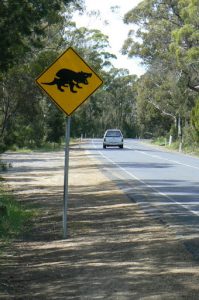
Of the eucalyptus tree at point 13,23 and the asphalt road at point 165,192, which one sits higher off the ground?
the eucalyptus tree at point 13,23

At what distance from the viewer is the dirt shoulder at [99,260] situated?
6.76 meters

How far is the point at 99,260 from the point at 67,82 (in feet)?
10.5

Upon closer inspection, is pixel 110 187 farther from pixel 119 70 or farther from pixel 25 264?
pixel 119 70

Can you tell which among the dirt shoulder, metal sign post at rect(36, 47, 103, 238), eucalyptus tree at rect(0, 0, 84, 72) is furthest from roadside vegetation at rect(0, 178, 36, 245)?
eucalyptus tree at rect(0, 0, 84, 72)

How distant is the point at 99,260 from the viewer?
8.38 meters

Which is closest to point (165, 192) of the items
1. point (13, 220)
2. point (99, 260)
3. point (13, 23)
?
point (13, 220)

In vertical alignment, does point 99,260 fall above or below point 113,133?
below

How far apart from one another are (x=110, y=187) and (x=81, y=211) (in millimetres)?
5621

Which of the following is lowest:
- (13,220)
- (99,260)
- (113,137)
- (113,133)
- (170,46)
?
(13,220)

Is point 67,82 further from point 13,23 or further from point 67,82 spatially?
point 13,23

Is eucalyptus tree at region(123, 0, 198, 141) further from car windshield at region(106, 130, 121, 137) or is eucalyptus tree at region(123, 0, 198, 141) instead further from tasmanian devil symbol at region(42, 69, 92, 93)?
tasmanian devil symbol at region(42, 69, 92, 93)

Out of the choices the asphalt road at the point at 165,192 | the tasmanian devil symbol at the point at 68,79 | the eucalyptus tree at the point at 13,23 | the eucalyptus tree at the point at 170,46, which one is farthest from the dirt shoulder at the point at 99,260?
the eucalyptus tree at the point at 170,46

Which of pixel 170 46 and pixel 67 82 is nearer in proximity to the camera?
pixel 67 82

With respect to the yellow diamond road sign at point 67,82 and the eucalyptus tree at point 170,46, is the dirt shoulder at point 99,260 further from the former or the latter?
the eucalyptus tree at point 170,46
